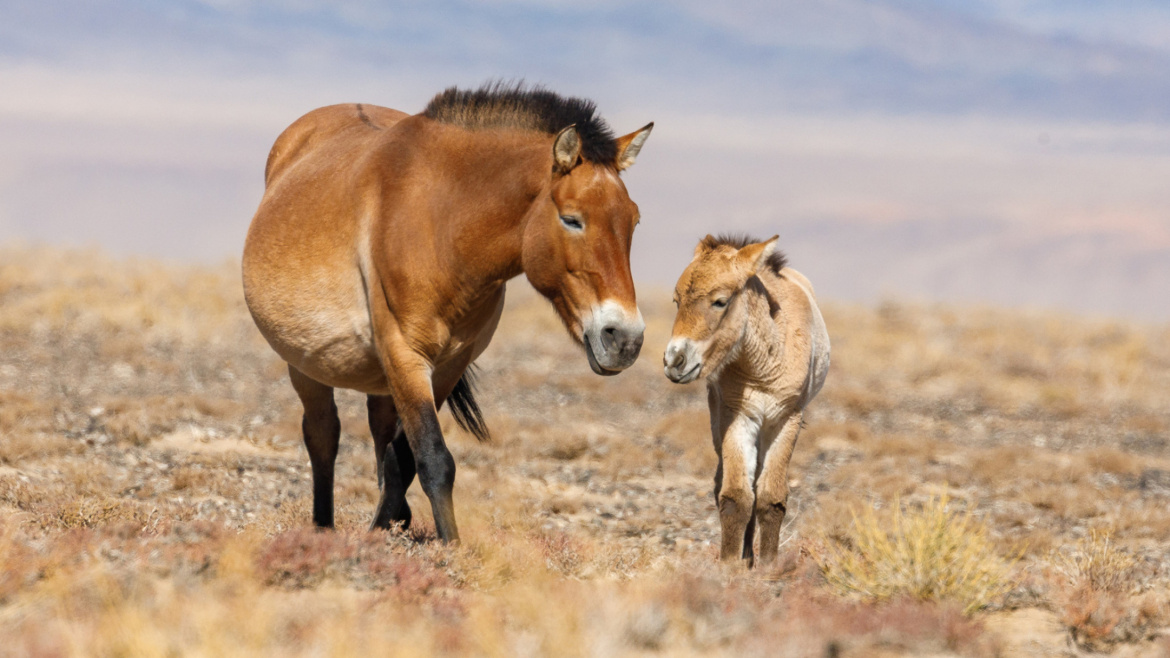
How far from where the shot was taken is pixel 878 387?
20562mm

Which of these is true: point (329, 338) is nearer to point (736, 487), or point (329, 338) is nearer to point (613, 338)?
point (613, 338)

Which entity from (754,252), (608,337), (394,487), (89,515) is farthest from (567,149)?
(89,515)

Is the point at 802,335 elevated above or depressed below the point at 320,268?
below

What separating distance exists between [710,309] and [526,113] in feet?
5.19

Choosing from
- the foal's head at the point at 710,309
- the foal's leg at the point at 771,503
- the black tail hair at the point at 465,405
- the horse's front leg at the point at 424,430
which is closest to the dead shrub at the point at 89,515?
the horse's front leg at the point at 424,430

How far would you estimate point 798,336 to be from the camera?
6.55 m

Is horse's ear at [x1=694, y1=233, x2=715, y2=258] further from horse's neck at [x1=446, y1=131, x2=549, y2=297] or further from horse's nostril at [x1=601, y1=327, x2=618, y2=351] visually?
horse's nostril at [x1=601, y1=327, x2=618, y2=351]

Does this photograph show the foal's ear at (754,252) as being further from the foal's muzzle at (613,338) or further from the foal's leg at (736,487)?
the foal's muzzle at (613,338)

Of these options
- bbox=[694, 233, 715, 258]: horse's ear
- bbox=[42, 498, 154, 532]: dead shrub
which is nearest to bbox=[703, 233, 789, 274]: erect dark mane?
bbox=[694, 233, 715, 258]: horse's ear

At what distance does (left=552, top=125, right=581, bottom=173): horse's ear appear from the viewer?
5.04 meters

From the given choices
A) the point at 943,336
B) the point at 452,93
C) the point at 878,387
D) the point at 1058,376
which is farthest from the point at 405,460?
the point at 943,336

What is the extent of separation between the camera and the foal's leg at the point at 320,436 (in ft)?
23.1

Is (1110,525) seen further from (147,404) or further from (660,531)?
(147,404)

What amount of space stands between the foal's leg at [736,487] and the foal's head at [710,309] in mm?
440
